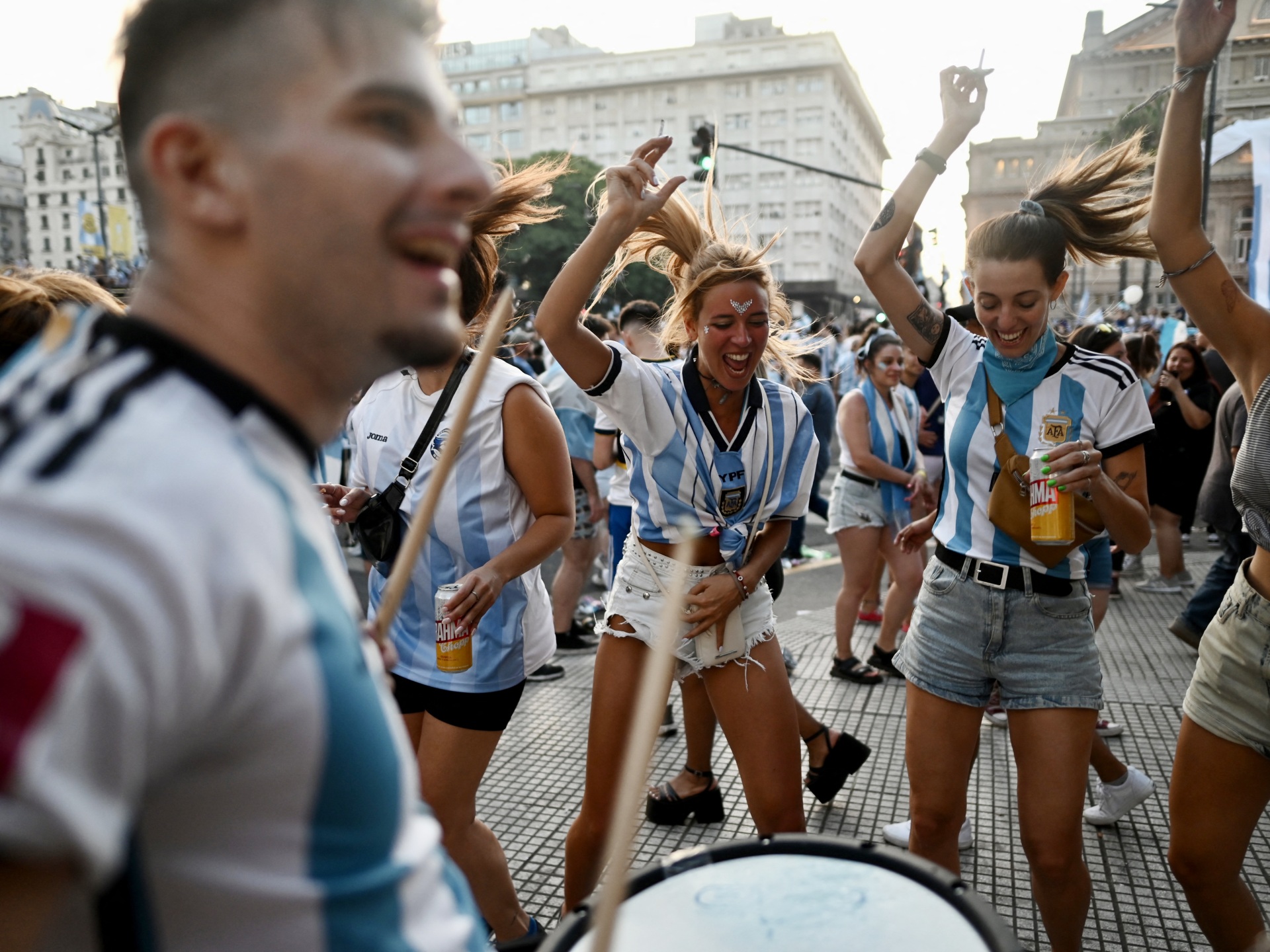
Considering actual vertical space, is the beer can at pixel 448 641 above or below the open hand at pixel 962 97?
below

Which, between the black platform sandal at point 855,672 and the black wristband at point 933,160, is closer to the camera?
the black wristband at point 933,160

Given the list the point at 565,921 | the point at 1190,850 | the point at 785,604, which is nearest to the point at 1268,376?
the point at 1190,850

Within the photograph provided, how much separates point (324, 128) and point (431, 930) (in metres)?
0.80

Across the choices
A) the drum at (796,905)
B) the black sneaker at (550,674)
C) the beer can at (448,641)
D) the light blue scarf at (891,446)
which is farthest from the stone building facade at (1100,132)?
the drum at (796,905)

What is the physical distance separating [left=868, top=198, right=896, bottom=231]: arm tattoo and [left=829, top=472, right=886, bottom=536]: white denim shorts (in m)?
3.07

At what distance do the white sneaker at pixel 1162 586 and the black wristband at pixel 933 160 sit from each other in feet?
19.6

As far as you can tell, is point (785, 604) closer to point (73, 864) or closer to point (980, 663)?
point (980, 663)

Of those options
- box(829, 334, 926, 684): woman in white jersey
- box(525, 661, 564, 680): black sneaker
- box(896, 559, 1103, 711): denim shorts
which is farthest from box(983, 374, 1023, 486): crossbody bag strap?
box(525, 661, 564, 680): black sneaker

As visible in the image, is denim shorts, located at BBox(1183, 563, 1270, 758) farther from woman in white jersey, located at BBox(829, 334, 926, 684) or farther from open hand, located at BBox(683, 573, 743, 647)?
woman in white jersey, located at BBox(829, 334, 926, 684)

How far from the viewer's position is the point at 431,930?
3.15 feet

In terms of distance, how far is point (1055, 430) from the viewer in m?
2.63

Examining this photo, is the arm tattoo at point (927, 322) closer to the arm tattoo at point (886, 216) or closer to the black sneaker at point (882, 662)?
the arm tattoo at point (886, 216)

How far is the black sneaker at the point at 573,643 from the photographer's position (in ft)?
20.6

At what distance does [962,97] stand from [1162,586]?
603cm
